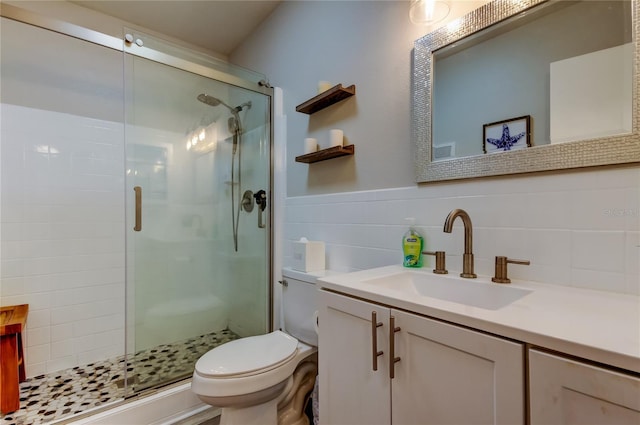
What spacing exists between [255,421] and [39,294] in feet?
5.63

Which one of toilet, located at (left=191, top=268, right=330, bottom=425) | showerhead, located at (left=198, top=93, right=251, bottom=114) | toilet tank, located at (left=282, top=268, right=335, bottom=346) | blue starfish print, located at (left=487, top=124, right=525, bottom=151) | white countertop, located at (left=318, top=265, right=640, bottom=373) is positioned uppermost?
showerhead, located at (left=198, top=93, right=251, bottom=114)

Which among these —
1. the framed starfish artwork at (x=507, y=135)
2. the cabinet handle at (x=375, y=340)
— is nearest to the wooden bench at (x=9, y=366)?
the cabinet handle at (x=375, y=340)

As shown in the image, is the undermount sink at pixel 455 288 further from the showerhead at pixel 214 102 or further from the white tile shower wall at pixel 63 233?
the white tile shower wall at pixel 63 233

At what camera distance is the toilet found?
1.12 m

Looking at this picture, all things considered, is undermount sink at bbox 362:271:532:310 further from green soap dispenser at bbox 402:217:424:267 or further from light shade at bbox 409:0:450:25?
light shade at bbox 409:0:450:25

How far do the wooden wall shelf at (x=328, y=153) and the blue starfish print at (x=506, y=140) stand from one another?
0.66 metres

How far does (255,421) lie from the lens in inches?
48.1

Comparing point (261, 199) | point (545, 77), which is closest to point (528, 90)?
point (545, 77)

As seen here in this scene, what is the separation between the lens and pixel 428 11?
1.12 m

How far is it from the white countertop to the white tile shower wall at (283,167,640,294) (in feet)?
0.22

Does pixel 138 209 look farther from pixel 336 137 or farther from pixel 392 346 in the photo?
pixel 392 346

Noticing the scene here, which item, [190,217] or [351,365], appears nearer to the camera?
[351,365]

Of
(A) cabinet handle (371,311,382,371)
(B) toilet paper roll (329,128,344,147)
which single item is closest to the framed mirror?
(B) toilet paper roll (329,128,344,147)

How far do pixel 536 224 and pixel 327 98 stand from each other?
1113mm
